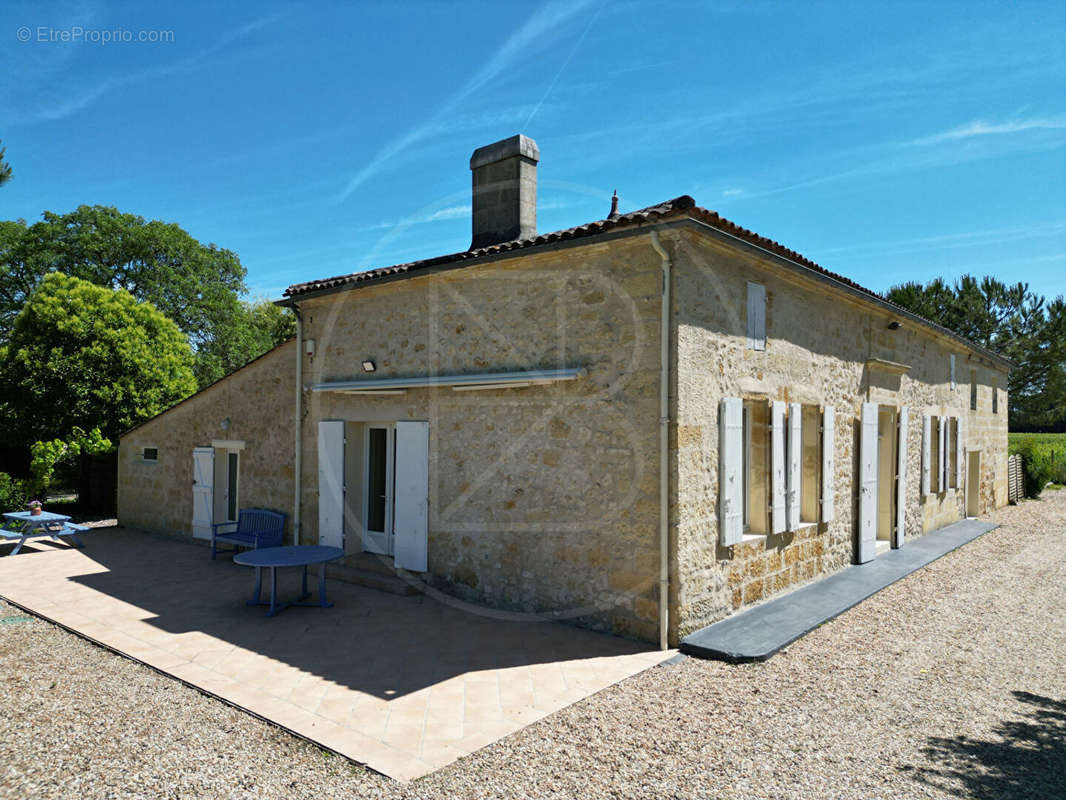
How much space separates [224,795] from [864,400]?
8.87 metres

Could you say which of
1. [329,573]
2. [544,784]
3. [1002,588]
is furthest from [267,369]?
[1002,588]

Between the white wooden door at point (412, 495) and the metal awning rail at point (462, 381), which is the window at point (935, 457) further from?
the white wooden door at point (412, 495)

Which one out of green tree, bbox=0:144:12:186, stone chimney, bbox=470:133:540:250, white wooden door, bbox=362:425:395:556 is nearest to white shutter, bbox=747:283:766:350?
stone chimney, bbox=470:133:540:250

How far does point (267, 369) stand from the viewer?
384 inches

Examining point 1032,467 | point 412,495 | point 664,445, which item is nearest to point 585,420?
point 664,445

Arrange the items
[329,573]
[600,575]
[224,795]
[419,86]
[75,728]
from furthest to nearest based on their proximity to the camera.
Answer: [329,573] → [419,86] → [600,575] → [75,728] → [224,795]

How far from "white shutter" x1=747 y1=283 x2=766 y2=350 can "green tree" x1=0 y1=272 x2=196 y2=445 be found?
45.2ft

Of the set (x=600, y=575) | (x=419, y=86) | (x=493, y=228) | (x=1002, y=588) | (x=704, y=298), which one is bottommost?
(x=1002, y=588)

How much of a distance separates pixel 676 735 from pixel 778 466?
369 centimetres

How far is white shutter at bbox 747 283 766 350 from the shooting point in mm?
6742

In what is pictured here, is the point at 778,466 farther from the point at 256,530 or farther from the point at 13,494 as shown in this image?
the point at 13,494

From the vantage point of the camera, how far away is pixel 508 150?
8531mm

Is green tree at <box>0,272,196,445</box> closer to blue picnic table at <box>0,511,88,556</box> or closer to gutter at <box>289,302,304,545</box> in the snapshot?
blue picnic table at <box>0,511,88,556</box>

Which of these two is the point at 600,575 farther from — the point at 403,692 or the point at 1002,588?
the point at 1002,588
